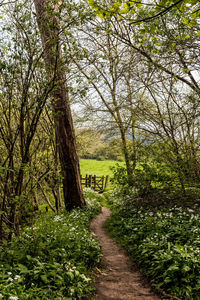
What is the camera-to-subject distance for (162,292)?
3.62 metres

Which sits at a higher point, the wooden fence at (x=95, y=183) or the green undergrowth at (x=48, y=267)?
the green undergrowth at (x=48, y=267)

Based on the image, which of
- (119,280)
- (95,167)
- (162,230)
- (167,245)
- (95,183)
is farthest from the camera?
(95,167)

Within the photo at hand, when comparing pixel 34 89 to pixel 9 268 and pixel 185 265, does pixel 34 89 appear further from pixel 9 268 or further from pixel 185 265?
pixel 185 265

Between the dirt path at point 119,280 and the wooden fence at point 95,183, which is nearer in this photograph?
the dirt path at point 119,280

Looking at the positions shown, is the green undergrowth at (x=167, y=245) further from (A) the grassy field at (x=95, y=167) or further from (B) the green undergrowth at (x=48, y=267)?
(A) the grassy field at (x=95, y=167)

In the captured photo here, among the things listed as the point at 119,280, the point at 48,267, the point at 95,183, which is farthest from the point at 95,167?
the point at 48,267

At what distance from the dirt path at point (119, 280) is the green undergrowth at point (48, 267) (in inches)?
10.8

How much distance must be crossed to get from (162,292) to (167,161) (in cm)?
434

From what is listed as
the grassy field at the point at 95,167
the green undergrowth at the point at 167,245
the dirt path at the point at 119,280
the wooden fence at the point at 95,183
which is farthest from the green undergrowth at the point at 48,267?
the grassy field at the point at 95,167

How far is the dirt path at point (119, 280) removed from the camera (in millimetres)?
3846

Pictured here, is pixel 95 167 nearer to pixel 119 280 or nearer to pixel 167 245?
pixel 167 245

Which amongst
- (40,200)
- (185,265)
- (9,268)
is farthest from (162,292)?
(40,200)

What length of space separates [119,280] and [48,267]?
1.66 meters

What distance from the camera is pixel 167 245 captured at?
185 inches
